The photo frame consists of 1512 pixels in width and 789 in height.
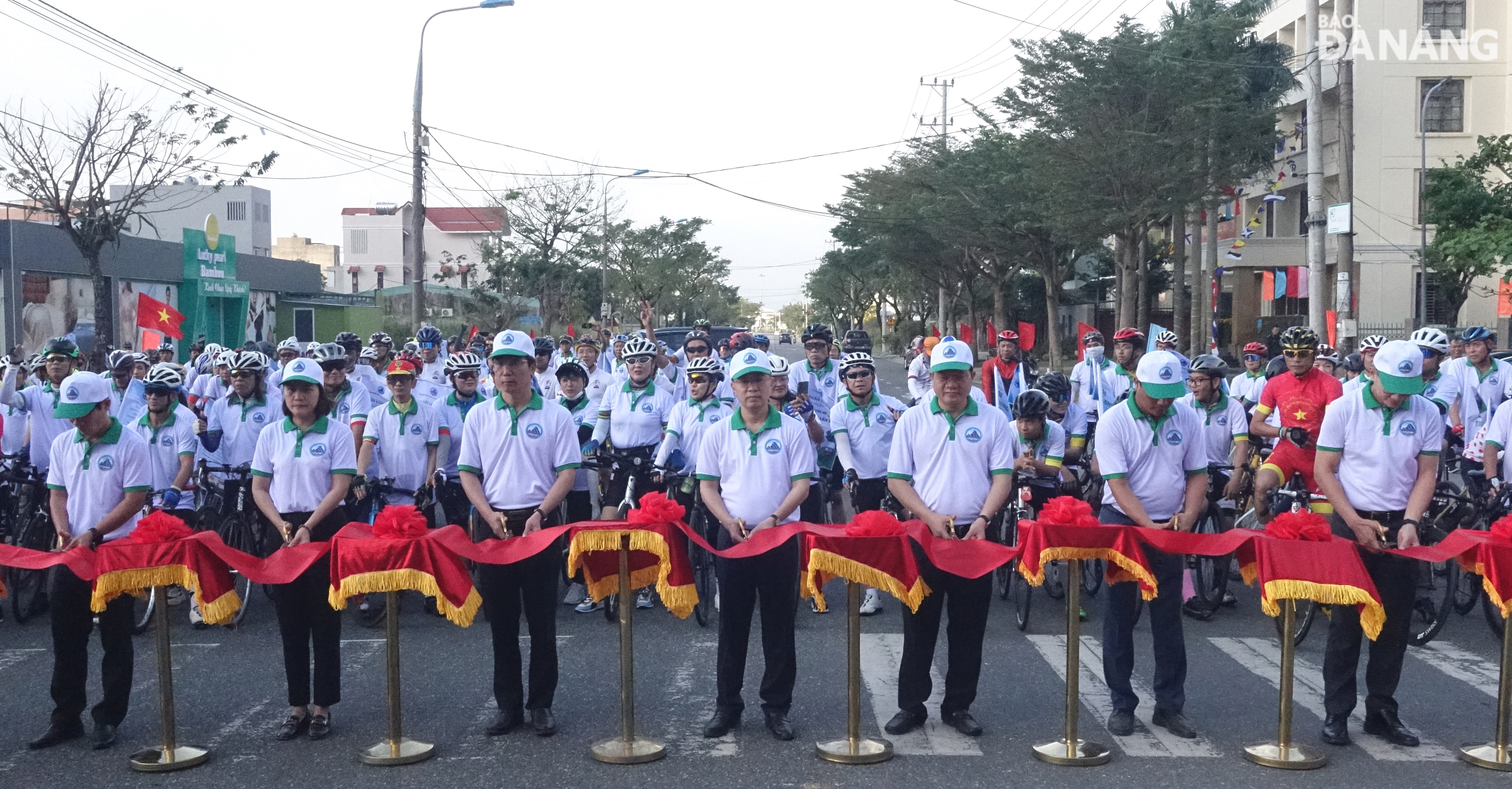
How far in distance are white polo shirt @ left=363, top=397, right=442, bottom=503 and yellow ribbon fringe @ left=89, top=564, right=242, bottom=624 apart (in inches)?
130

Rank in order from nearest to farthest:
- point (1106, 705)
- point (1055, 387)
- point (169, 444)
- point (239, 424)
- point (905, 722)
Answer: point (905, 722) < point (1106, 705) < point (169, 444) < point (239, 424) < point (1055, 387)

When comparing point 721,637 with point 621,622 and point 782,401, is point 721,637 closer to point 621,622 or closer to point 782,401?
point 621,622

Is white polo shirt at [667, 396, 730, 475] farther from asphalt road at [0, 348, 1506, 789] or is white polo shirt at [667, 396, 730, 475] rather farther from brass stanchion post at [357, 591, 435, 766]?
brass stanchion post at [357, 591, 435, 766]

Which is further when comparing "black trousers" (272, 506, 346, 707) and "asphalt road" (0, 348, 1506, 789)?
"black trousers" (272, 506, 346, 707)

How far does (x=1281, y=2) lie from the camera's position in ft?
177

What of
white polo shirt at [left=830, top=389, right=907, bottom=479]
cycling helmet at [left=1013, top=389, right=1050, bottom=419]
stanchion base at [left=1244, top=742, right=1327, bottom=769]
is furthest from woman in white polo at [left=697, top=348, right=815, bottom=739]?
cycling helmet at [left=1013, top=389, right=1050, bottom=419]

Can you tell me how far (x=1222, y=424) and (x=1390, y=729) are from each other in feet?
12.3

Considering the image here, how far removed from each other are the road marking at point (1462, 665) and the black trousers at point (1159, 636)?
82.8 inches

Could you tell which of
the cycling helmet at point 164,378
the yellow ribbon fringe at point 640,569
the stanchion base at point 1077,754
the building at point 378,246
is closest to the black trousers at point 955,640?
the stanchion base at point 1077,754

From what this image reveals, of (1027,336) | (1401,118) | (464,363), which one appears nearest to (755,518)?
(464,363)

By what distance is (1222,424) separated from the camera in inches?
388

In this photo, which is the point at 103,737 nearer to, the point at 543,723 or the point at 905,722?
the point at 543,723

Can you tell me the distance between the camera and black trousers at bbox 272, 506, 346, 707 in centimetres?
657

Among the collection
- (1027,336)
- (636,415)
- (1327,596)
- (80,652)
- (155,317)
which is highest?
(155,317)
